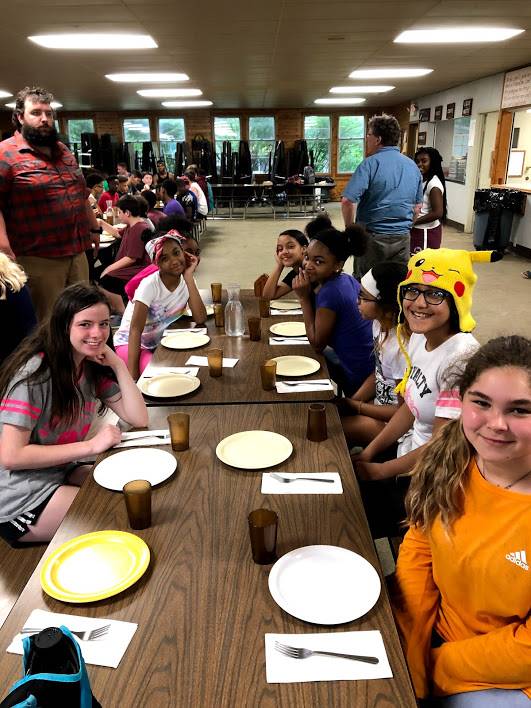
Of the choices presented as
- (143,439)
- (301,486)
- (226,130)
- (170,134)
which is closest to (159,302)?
(143,439)

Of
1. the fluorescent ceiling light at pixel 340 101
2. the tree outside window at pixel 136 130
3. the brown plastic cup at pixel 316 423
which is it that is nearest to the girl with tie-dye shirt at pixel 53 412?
the brown plastic cup at pixel 316 423

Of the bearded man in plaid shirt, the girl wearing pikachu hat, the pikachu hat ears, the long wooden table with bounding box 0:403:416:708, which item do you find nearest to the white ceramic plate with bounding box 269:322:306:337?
the girl wearing pikachu hat

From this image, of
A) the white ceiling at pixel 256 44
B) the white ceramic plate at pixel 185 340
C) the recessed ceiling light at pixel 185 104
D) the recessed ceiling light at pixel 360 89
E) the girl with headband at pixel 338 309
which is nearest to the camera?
the white ceramic plate at pixel 185 340

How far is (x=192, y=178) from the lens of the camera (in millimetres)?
9688

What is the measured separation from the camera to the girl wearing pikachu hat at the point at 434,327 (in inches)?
69.7

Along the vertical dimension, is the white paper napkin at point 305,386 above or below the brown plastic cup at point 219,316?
below

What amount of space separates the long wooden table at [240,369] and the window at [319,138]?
1509 centimetres

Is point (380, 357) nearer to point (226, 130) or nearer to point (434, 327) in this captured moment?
point (434, 327)

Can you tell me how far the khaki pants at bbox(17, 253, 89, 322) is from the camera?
346cm

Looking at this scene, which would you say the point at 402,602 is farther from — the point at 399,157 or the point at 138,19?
the point at 138,19

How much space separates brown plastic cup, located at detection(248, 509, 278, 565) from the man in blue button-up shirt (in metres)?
3.21

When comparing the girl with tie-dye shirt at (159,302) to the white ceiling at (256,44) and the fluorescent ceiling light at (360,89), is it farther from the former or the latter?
the fluorescent ceiling light at (360,89)

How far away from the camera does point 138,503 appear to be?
1323mm

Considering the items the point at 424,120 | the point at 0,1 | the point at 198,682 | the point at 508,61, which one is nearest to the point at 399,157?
the point at 0,1
